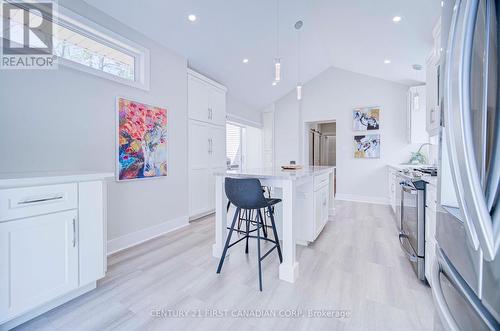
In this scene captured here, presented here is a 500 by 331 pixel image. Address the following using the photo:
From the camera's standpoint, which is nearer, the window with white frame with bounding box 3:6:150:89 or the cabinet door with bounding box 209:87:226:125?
the window with white frame with bounding box 3:6:150:89

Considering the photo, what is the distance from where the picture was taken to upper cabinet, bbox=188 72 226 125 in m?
3.75

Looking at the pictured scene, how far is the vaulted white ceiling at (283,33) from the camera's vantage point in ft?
8.98

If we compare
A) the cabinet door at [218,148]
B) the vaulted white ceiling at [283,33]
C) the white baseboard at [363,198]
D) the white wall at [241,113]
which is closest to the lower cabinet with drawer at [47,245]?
the vaulted white ceiling at [283,33]

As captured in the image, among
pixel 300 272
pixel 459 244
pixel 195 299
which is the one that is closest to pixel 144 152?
pixel 195 299

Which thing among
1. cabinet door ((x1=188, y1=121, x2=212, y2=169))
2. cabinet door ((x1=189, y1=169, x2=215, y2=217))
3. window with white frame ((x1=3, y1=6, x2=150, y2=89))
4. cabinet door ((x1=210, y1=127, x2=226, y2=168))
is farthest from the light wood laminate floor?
window with white frame ((x1=3, y1=6, x2=150, y2=89))

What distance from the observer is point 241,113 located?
18.8ft

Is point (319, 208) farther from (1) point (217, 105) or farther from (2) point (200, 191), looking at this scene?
(1) point (217, 105)

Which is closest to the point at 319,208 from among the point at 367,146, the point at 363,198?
the point at 363,198

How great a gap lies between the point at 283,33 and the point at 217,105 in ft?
5.76

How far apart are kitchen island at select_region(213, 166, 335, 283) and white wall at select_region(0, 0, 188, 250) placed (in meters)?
1.14

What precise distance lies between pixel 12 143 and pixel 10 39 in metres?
0.87

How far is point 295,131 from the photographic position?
638cm

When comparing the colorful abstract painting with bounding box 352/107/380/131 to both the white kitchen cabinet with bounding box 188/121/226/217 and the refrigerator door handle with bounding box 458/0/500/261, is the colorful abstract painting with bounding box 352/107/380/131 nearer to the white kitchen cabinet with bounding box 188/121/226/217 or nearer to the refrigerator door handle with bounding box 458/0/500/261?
the white kitchen cabinet with bounding box 188/121/226/217

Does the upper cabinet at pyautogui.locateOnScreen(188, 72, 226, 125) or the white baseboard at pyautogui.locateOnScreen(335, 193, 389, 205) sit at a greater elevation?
the upper cabinet at pyautogui.locateOnScreen(188, 72, 226, 125)
